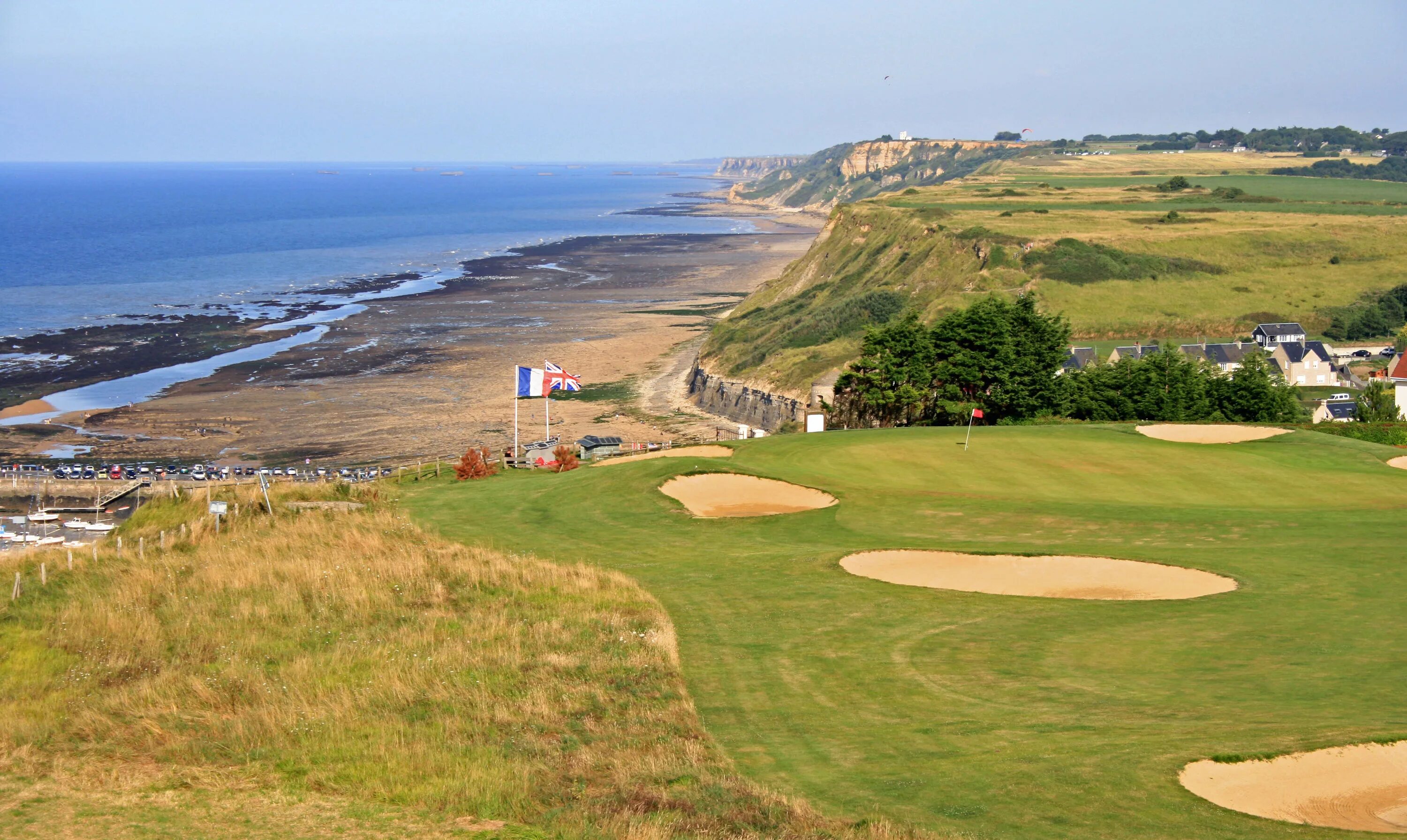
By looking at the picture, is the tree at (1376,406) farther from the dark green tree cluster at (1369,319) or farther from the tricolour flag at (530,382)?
the tricolour flag at (530,382)

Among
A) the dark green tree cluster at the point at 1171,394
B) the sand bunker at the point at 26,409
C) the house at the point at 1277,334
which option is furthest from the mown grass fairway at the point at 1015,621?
the sand bunker at the point at 26,409

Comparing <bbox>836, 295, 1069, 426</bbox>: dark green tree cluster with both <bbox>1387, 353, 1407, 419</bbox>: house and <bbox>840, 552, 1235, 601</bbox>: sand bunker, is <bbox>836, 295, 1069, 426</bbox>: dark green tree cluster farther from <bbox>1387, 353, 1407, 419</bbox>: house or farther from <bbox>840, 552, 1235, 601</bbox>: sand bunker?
<bbox>840, 552, 1235, 601</bbox>: sand bunker

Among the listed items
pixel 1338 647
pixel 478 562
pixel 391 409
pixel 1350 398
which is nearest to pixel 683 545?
pixel 478 562

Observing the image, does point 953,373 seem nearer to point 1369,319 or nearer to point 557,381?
point 557,381

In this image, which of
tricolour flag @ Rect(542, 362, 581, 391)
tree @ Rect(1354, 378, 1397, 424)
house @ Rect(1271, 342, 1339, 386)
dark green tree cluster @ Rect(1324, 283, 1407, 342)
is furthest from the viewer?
dark green tree cluster @ Rect(1324, 283, 1407, 342)

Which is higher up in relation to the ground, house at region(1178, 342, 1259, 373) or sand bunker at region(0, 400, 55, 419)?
house at region(1178, 342, 1259, 373)

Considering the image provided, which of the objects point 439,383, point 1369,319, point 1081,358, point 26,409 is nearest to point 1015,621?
point 1081,358

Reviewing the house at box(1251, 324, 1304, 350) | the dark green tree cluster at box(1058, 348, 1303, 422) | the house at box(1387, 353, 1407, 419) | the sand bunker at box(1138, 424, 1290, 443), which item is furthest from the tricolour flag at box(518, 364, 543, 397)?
the house at box(1251, 324, 1304, 350)
